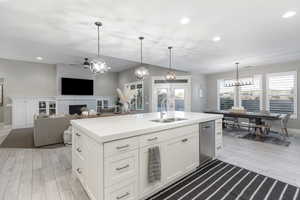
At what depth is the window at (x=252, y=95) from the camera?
6.02 metres

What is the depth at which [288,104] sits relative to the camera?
211 inches

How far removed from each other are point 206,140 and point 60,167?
281cm

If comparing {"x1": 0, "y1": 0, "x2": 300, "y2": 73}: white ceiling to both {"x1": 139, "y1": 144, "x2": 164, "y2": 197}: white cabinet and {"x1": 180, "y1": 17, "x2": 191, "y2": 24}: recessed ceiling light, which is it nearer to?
{"x1": 180, "y1": 17, "x2": 191, "y2": 24}: recessed ceiling light

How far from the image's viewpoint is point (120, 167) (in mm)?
1588

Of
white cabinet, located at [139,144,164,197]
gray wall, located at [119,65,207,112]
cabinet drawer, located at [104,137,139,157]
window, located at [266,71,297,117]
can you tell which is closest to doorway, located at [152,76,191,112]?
gray wall, located at [119,65,207,112]

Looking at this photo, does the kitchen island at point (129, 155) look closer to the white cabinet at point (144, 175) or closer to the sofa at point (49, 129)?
the white cabinet at point (144, 175)

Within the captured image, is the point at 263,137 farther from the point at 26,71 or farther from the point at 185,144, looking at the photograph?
the point at 26,71

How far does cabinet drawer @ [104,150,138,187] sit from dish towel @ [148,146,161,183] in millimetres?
195

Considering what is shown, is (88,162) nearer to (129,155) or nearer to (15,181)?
(129,155)

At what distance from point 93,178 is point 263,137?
519cm

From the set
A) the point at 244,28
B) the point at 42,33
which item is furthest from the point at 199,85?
the point at 42,33

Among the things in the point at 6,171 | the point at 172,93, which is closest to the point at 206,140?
the point at 6,171

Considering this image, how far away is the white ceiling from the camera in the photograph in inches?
84.0

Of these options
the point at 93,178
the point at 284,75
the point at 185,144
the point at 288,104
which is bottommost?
the point at 93,178
